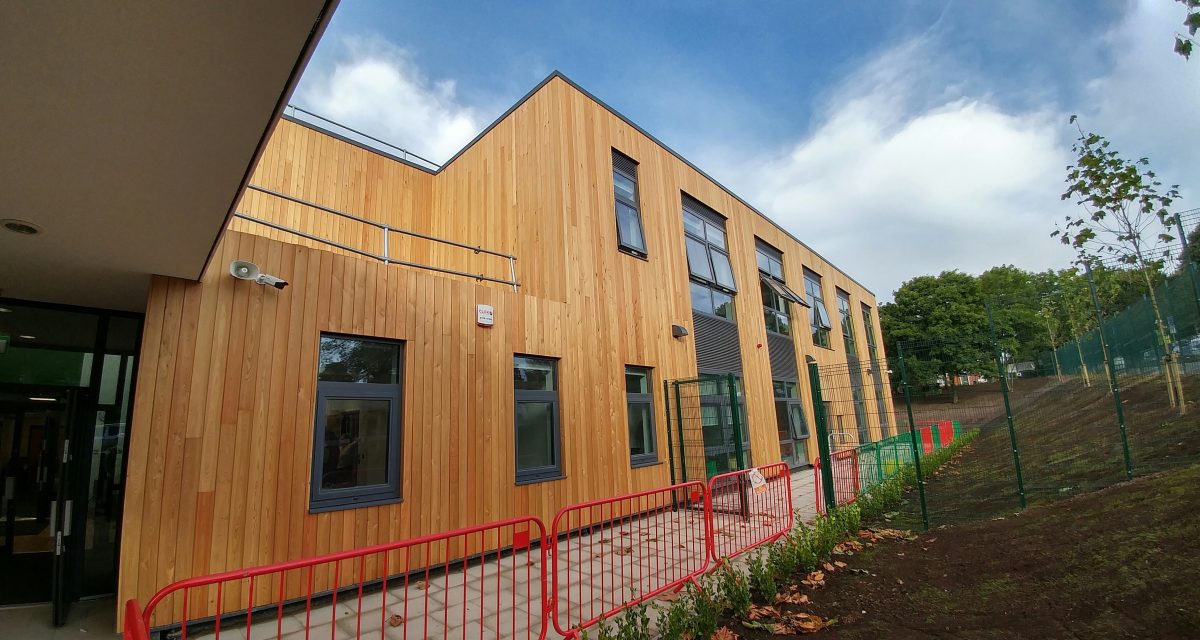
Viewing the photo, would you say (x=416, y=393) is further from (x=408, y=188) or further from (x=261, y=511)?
(x=408, y=188)

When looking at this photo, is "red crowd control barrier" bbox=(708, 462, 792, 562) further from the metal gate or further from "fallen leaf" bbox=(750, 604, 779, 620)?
"fallen leaf" bbox=(750, 604, 779, 620)

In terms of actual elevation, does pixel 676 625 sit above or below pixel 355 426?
below

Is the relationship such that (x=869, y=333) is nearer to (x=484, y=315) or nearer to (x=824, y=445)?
(x=824, y=445)

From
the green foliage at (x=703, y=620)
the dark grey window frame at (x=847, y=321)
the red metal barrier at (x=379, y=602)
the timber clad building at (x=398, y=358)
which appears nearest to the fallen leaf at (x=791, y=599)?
the green foliage at (x=703, y=620)

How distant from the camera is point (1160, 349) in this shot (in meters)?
7.34

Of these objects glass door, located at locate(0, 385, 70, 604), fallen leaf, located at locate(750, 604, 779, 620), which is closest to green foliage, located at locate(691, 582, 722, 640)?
fallen leaf, located at locate(750, 604, 779, 620)

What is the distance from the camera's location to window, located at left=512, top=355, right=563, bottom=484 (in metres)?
6.09

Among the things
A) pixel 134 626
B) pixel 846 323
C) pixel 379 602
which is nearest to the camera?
pixel 134 626

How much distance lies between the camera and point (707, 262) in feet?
35.2

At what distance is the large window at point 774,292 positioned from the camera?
44.1ft

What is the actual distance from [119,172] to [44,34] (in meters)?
1.06

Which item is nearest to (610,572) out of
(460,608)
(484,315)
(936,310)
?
(460,608)

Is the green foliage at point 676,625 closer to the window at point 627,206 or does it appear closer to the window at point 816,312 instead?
the window at point 627,206

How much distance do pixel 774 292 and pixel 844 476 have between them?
7163mm
